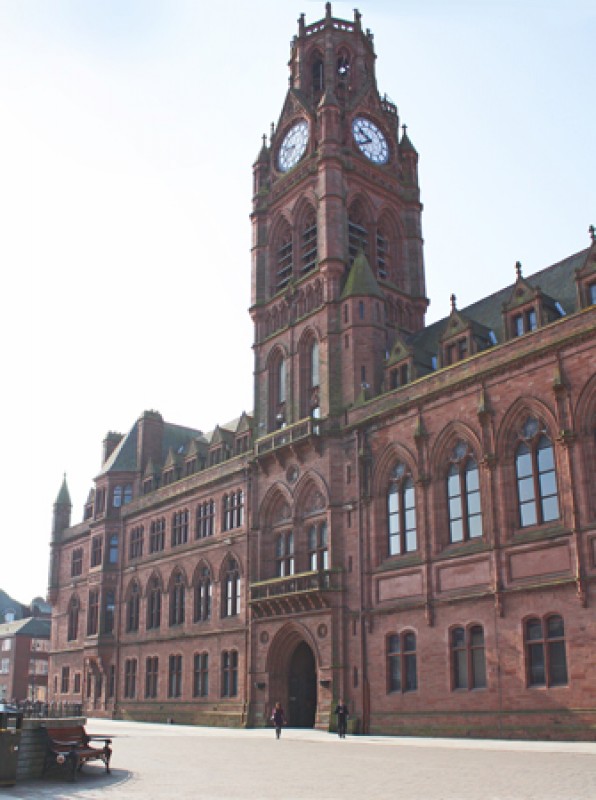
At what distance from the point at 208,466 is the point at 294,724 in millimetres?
20865

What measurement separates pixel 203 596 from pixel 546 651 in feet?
94.4

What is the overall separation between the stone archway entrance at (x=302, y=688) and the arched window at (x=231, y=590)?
661cm

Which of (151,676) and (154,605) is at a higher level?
(154,605)

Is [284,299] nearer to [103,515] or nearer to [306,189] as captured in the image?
[306,189]

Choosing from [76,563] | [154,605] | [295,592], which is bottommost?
[295,592]

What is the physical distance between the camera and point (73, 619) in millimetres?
74000

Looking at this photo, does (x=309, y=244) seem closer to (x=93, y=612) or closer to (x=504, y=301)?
(x=504, y=301)

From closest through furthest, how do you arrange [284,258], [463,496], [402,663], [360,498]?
[463,496], [402,663], [360,498], [284,258]

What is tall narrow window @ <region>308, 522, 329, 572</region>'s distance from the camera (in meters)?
43.7

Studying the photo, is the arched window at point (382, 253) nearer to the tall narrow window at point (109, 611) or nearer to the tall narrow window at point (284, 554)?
the tall narrow window at point (284, 554)

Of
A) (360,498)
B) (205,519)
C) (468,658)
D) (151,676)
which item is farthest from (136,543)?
(468,658)

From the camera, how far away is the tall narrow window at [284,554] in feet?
153

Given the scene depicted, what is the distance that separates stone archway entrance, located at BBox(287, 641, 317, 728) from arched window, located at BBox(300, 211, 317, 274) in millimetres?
21913

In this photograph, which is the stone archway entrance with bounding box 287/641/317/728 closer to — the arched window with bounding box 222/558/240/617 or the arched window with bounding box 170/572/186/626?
the arched window with bounding box 222/558/240/617
